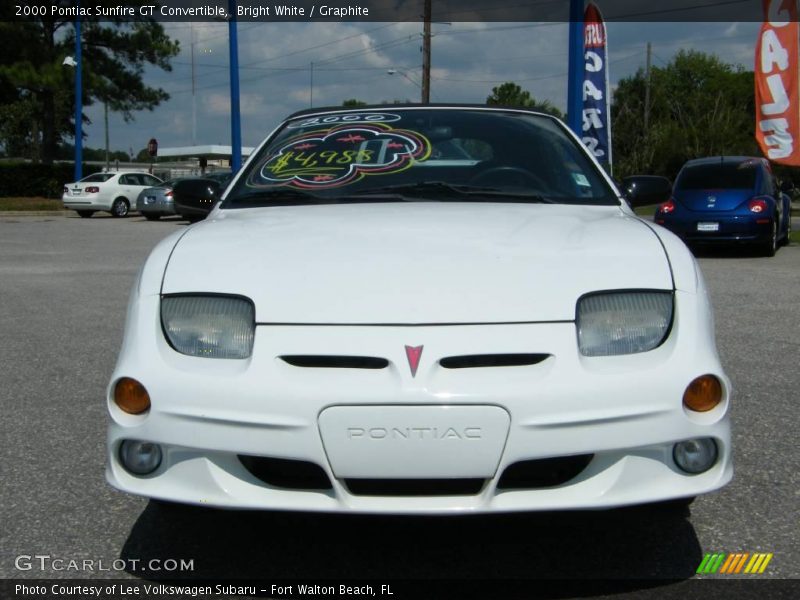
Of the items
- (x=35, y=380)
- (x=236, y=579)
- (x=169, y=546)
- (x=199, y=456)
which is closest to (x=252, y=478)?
(x=199, y=456)

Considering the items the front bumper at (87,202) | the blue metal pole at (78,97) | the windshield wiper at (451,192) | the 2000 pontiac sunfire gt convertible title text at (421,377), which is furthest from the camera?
the blue metal pole at (78,97)

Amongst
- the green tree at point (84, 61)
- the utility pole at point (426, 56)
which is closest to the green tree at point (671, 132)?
the utility pole at point (426, 56)

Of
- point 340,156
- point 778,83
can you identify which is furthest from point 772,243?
point 340,156

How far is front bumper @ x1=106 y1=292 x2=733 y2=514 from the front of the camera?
2.42m

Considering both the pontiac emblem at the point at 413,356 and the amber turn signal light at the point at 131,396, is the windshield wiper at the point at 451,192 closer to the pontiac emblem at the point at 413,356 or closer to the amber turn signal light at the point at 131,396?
the pontiac emblem at the point at 413,356

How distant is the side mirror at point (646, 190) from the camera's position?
4.57 m

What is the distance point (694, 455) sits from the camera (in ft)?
8.45

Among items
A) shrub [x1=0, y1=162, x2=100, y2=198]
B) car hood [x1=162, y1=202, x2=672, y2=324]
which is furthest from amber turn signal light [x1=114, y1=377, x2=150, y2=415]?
shrub [x1=0, y1=162, x2=100, y2=198]

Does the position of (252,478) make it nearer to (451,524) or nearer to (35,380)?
(451,524)

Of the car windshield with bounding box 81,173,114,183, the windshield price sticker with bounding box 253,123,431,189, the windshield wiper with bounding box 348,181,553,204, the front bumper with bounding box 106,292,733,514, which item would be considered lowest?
the car windshield with bounding box 81,173,114,183

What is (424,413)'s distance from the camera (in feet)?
7.87

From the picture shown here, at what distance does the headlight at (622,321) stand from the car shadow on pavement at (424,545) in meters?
0.45

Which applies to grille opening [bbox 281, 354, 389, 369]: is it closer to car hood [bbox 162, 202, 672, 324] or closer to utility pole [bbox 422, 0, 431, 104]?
car hood [bbox 162, 202, 672, 324]

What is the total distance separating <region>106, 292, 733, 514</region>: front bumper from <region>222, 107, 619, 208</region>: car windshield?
1.18 meters
